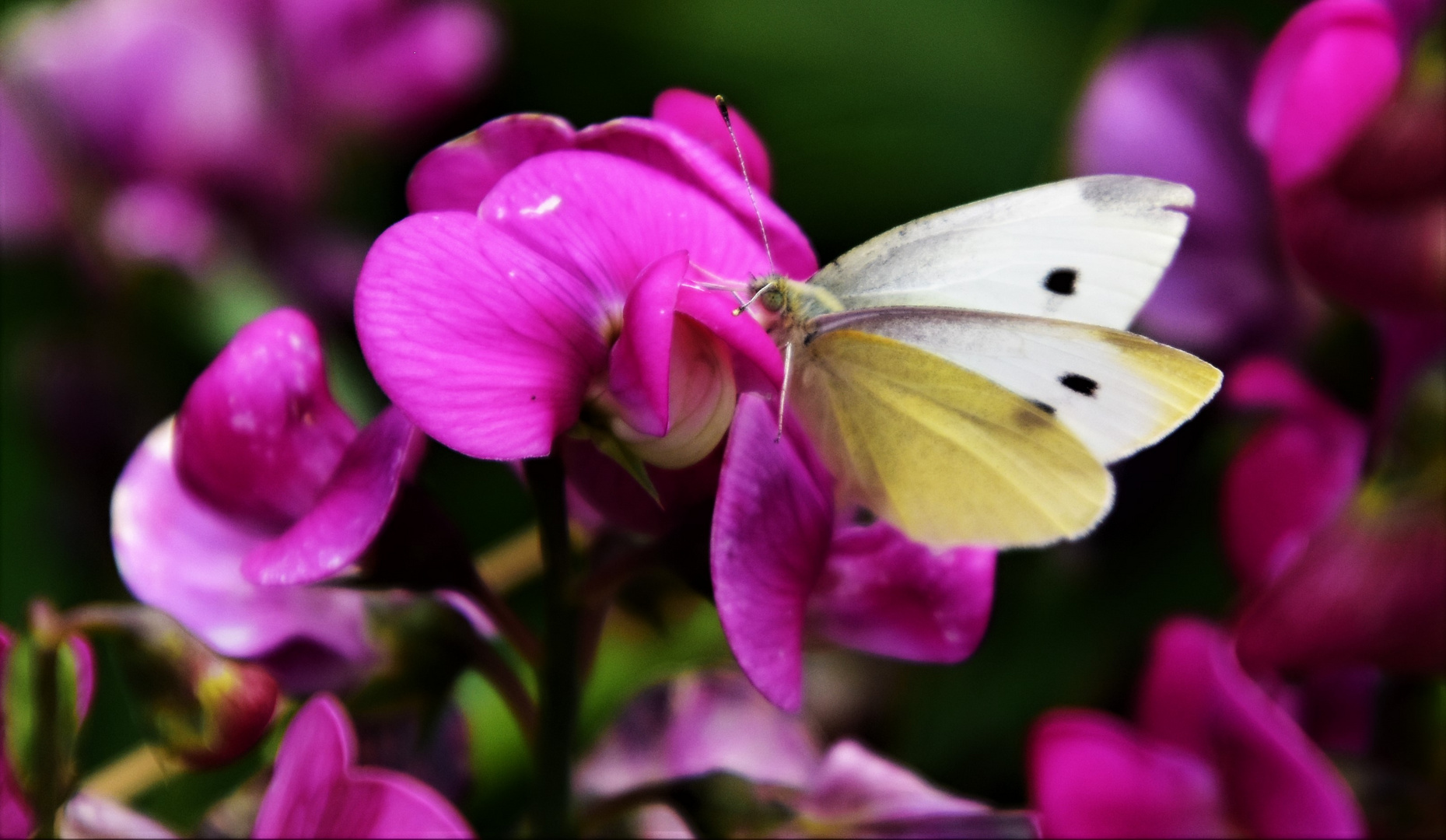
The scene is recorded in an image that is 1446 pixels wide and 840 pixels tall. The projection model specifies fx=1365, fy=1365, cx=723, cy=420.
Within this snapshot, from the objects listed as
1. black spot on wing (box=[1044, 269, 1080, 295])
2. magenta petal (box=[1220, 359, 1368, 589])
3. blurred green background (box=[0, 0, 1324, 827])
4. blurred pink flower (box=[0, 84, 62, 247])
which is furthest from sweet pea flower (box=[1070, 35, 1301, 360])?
blurred pink flower (box=[0, 84, 62, 247])

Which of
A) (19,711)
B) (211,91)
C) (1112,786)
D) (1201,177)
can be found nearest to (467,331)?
(19,711)

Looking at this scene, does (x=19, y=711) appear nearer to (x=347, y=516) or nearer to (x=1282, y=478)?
(x=347, y=516)

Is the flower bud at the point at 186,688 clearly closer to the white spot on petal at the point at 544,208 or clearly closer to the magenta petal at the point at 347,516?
the magenta petal at the point at 347,516

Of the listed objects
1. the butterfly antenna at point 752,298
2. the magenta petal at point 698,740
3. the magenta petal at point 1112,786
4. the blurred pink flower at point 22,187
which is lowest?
the magenta petal at point 1112,786

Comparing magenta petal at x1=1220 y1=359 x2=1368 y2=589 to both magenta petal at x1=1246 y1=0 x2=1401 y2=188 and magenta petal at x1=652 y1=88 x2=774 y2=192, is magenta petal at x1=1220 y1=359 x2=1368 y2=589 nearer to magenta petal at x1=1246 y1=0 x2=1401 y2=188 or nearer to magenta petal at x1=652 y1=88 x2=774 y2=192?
magenta petal at x1=1246 y1=0 x2=1401 y2=188

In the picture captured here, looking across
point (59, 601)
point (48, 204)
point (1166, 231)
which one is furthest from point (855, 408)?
point (48, 204)

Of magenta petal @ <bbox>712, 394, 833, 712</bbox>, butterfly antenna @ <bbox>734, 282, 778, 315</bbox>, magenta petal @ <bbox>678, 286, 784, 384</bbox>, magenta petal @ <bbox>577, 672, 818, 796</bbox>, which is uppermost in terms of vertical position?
magenta petal @ <bbox>678, 286, 784, 384</bbox>

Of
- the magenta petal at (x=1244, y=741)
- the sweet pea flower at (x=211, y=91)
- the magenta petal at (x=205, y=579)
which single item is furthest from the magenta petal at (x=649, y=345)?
the sweet pea flower at (x=211, y=91)
